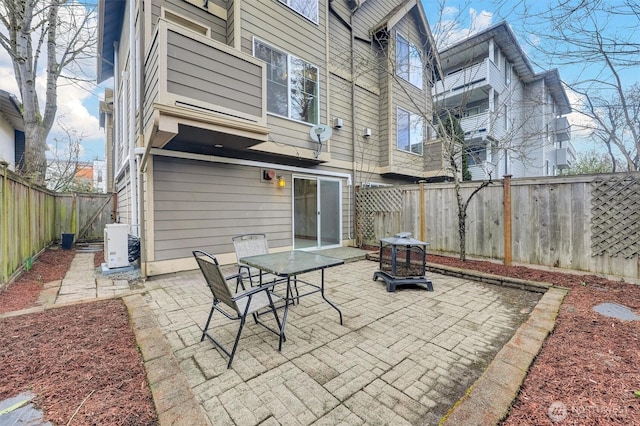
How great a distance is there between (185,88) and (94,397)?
152 inches

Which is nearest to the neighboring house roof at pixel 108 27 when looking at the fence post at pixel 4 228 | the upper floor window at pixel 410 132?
the fence post at pixel 4 228

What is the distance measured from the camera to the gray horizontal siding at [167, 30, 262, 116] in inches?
158

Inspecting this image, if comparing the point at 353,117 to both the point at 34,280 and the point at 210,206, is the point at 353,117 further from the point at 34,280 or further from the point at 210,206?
the point at 34,280

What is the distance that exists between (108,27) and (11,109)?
4588mm

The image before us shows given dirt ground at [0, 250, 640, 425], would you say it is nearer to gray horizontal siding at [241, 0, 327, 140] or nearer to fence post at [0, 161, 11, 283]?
fence post at [0, 161, 11, 283]

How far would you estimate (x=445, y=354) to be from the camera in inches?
96.3

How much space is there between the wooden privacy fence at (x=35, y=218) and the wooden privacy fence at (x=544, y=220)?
7.40m

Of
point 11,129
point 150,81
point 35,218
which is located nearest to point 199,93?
point 150,81

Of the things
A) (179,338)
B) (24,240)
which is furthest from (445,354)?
(24,240)

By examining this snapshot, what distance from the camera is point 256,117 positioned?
4.93 m

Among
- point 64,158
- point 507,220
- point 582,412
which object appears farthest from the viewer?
point 64,158

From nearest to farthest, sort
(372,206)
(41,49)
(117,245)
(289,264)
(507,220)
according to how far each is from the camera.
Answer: (289,264), (117,245), (507,220), (41,49), (372,206)

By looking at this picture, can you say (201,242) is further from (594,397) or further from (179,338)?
(594,397)

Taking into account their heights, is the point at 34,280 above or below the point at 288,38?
below
